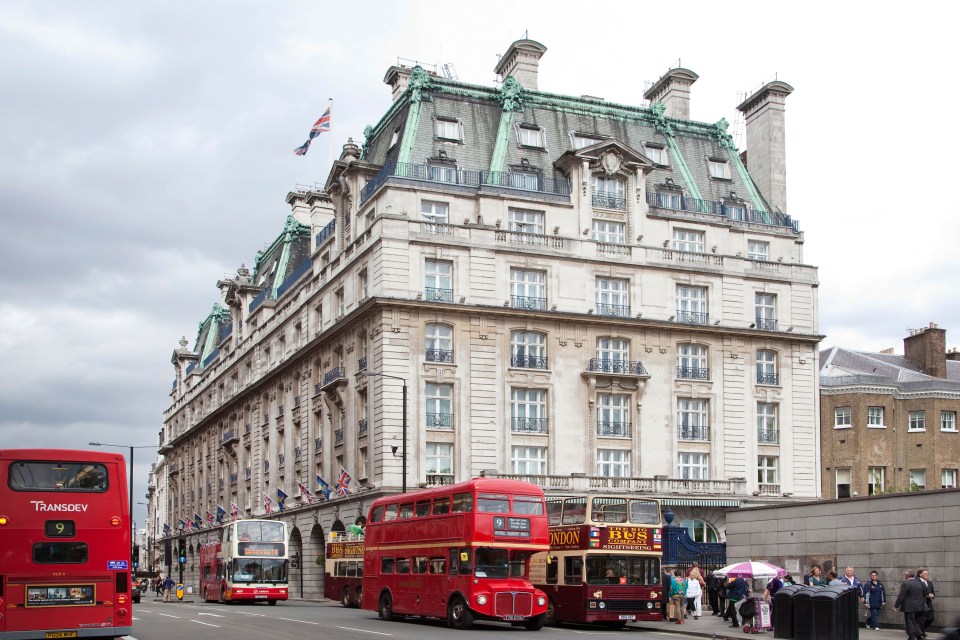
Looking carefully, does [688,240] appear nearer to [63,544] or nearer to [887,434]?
[887,434]

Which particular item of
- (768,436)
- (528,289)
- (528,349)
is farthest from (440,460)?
(768,436)

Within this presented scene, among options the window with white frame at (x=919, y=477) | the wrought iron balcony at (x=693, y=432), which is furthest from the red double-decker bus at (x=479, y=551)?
the window with white frame at (x=919, y=477)

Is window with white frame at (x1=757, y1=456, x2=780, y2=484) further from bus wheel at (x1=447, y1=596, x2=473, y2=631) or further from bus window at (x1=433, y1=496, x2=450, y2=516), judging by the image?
bus wheel at (x1=447, y1=596, x2=473, y2=631)

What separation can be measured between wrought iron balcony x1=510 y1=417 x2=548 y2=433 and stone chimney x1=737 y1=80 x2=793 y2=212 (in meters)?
19.1

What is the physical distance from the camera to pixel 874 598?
32656mm

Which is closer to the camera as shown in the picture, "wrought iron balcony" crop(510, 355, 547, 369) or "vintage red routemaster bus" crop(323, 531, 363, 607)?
"vintage red routemaster bus" crop(323, 531, 363, 607)

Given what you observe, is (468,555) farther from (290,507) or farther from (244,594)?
(290,507)

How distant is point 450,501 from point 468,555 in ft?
6.18

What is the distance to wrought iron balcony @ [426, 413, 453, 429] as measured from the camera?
54.9 meters

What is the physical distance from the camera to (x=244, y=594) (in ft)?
170

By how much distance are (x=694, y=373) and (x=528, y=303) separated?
946cm

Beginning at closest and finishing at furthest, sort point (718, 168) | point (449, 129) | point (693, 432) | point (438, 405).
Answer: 1. point (438, 405)
2. point (693, 432)
3. point (449, 129)
4. point (718, 168)

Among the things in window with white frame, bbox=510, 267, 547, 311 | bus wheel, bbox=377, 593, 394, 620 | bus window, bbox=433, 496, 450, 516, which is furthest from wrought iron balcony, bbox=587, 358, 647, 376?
Result: bus window, bbox=433, 496, 450, 516

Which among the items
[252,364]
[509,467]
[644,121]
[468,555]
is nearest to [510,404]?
[509,467]
